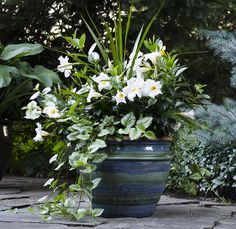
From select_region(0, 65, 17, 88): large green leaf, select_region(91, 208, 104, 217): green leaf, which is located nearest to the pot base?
select_region(91, 208, 104, 217): green leaf

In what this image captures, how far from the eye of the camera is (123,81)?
265cm

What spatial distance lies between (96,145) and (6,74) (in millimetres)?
1409

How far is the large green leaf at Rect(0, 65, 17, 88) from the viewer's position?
142 inches

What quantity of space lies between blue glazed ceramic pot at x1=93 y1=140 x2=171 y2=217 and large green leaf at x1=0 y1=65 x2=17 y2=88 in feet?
4.16

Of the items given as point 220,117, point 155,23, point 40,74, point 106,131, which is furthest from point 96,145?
point 155,23

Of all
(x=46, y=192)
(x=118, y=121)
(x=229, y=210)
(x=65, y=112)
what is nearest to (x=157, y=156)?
(x=118, y=121)

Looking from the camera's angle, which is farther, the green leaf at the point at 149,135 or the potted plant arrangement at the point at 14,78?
the potted plant arrangement at the point at 14,78

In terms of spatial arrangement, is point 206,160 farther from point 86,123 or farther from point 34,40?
point 34,40

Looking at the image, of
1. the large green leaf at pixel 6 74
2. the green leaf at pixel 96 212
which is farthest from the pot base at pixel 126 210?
the large green leaf at pixel 6 74

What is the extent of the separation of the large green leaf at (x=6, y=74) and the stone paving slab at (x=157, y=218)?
79cm

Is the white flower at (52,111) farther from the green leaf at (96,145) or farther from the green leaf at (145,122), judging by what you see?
the green leaf at (145,122)

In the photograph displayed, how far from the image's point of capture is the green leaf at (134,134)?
2533 millimetres

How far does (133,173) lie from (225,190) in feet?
4.41

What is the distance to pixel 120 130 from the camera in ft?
8.54
